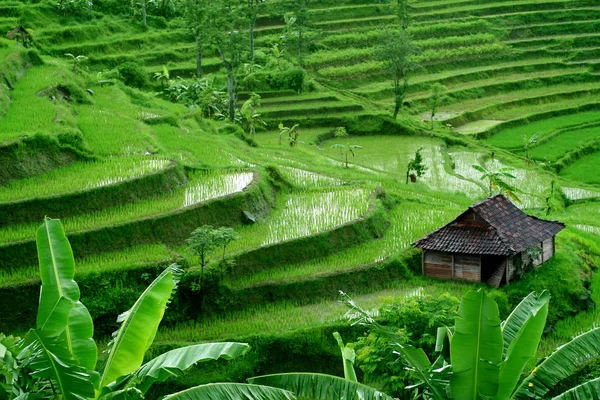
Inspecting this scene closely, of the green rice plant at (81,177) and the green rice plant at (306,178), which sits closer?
the green rice plant at (81,177)

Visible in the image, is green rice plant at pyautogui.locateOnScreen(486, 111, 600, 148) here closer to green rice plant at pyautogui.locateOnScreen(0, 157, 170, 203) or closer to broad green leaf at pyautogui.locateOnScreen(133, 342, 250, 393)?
green rice plant at pyautogui.locateOnScreen(0, 157, 170, 203)

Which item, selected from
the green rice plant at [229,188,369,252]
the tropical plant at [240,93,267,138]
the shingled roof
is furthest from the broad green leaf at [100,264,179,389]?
Result: the tropical plant at [240,93,267,138]

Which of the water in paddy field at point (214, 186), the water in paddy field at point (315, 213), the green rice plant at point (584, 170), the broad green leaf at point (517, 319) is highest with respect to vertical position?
the broad green leaf at point (517, 319)

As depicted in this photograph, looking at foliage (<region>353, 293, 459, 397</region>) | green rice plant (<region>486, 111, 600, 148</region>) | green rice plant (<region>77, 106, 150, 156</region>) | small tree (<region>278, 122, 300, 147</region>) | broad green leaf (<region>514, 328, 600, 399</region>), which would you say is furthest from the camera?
green rice plant (<region>486, 111, 600, 148</region>)

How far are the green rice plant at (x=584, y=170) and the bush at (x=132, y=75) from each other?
39.7 ft

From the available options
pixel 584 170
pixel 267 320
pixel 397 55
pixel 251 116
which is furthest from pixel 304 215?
pixel 397 55

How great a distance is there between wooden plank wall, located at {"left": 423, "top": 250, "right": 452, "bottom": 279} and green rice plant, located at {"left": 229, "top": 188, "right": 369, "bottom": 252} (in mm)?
1393

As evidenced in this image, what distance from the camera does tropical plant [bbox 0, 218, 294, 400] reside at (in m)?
6.39

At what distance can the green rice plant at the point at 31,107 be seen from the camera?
1478 cm

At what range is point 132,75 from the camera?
84.1 ft

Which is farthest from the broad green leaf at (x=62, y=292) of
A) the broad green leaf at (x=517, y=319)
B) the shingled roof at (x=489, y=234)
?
the shingled roof at (x=489, y=234)

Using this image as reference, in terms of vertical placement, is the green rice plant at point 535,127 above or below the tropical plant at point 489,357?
below

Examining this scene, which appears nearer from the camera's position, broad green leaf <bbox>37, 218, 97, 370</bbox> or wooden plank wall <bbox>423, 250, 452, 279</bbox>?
broad green leaf <bbox>37, 218, 97, 370</bbox>

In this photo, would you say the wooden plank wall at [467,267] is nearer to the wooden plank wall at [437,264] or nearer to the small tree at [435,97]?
the wooden plank wall at [437,264]
